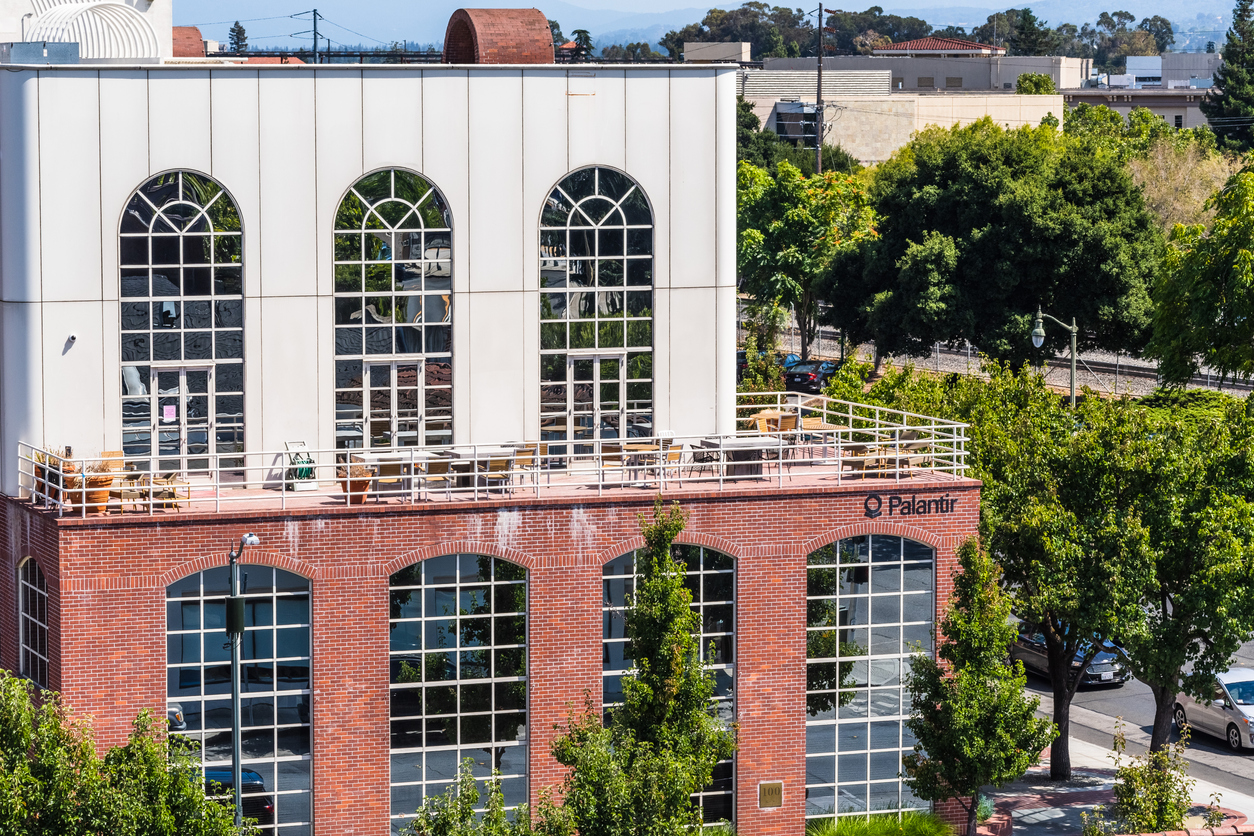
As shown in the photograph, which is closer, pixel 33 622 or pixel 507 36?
pixel 33 622

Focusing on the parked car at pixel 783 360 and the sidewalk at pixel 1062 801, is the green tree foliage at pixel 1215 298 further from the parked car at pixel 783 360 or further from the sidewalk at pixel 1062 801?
the parked car at pixel 783 360

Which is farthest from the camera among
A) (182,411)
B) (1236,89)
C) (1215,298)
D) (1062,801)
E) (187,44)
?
(1236,89)

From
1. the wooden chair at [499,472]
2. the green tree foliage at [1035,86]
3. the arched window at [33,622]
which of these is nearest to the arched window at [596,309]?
the wooden chair at [499,472]

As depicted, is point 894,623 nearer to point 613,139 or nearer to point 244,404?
point 613,139

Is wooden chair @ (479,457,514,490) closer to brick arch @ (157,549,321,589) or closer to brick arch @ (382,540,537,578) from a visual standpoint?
brick arch @ (382,540,537,578)

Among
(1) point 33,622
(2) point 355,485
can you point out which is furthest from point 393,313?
(1) point 33,622

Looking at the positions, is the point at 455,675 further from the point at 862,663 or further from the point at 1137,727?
the point at 1137,727

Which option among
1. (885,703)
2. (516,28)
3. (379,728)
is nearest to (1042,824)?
(885,703)
